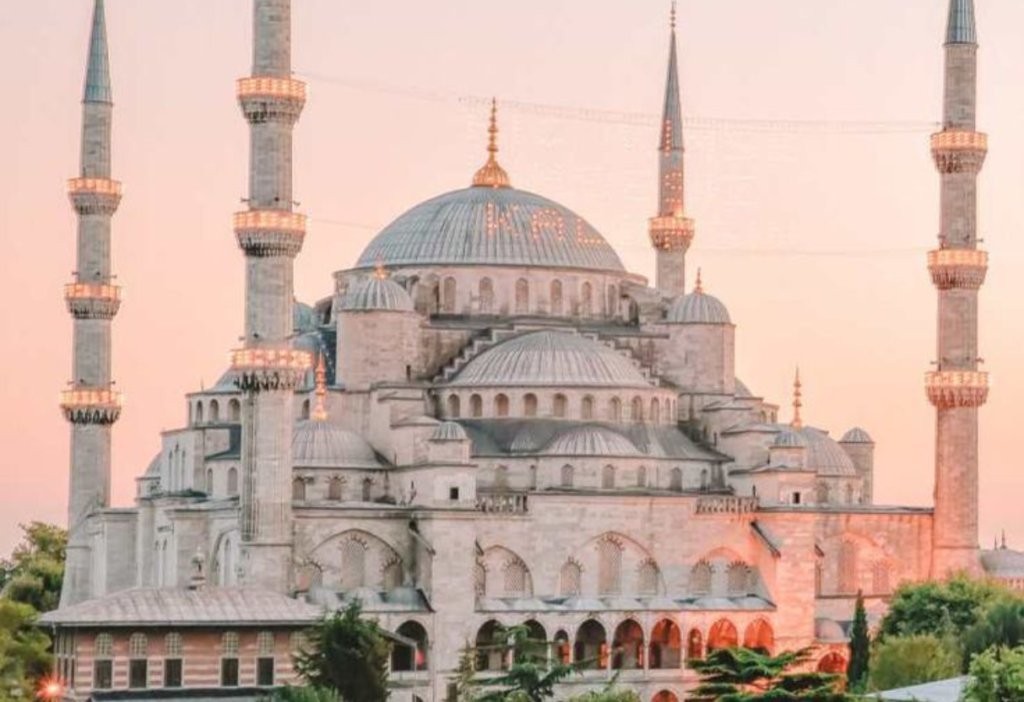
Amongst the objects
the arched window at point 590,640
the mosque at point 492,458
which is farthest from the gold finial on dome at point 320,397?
the arched window at point 590,640

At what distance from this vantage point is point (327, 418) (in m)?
59.6

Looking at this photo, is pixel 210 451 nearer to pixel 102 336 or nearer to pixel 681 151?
pixel 102 336

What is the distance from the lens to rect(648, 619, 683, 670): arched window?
58000 mm

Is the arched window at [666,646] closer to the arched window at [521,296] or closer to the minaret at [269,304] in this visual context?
the minaret at [269,304]

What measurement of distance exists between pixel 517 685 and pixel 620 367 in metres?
15.9

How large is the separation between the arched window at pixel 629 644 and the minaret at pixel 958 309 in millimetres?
7341

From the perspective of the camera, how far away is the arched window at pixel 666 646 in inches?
2283

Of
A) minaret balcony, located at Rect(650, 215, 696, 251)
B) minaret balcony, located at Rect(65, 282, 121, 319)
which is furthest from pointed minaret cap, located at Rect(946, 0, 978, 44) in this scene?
minaret balcony, located at Rect(65, 282, 121, 319)

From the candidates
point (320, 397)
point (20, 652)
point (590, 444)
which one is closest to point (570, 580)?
point (590, 444)

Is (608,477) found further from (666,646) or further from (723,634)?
(723,634)

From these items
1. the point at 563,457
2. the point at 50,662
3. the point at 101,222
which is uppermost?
the point at 101,222

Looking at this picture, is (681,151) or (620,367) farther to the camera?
(681,151)

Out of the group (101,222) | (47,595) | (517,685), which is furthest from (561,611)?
(47,595)

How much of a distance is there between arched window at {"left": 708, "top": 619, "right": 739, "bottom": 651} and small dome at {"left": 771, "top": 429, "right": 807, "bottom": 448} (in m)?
4.02
